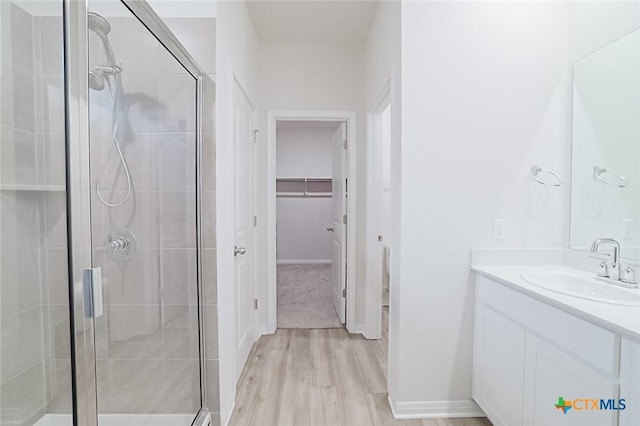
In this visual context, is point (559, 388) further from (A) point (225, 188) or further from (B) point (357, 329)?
(B) point (357, 329)

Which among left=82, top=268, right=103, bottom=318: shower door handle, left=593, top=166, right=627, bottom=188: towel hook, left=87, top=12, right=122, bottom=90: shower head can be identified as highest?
left=87, top=12, right=122, bottom=90: shower head

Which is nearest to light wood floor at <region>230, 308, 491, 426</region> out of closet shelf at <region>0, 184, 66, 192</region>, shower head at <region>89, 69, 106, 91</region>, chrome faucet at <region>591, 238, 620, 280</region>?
chrome faucet at <region>591, 238, 620, 280</region>

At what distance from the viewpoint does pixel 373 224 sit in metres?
2.95

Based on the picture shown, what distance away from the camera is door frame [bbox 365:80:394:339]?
2908 mm

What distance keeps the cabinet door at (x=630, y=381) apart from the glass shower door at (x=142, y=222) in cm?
172

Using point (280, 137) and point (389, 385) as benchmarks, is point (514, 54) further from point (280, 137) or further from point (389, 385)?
point (280, 137)

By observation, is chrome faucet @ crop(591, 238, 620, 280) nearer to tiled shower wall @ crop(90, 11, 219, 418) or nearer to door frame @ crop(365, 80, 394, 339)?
door frame @ crop(365, 80, 394, 339)

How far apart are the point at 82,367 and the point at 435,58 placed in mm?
2141

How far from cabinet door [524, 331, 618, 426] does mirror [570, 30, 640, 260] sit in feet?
2.38

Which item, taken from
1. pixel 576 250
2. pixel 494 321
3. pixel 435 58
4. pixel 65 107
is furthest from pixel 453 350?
pixel 65 107

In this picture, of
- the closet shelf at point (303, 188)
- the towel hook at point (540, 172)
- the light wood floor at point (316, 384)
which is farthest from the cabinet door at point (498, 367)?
the closet shelf at point (303, 188)

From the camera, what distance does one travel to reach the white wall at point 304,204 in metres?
6.18

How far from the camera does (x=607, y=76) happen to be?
1.71 meters

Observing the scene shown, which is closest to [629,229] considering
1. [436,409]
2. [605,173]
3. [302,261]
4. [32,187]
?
[605,173]
